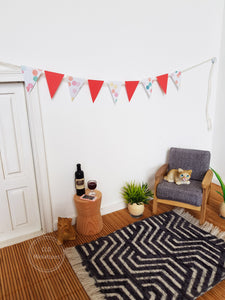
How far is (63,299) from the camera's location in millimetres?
1675

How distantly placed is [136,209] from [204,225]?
30.9 inches

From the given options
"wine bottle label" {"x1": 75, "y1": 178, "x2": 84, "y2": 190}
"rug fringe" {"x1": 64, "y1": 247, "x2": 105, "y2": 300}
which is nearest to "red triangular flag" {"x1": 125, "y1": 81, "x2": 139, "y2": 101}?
"wine bottle label" {"x1": 75, "y1": 178, "x2": 84, "y2": 190}

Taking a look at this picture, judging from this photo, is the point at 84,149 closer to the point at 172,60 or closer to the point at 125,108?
the point at 125,108

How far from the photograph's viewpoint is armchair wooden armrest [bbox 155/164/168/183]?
8.66 ft

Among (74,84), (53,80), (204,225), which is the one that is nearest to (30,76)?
(53,80)

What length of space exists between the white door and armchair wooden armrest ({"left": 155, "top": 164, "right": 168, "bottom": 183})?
4.58 feet

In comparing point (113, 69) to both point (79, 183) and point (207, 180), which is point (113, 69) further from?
point (207, 180)

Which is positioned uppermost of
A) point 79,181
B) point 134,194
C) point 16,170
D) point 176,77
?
point 176,77

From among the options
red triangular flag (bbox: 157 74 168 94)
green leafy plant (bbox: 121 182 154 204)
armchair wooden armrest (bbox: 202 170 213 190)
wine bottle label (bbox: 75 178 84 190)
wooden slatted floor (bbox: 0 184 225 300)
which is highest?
red triangular flag (bbox: 157 74 168 94)

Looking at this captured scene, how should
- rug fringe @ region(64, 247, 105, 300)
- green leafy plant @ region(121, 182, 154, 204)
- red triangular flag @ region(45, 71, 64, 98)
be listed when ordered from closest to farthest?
rug fringe @ region(64, 247, 105, 300) → red triangular flag @ region(45, 71, 64, 98) → green leafy plant @ region(121, 182, 154, 204)

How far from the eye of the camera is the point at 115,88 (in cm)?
239

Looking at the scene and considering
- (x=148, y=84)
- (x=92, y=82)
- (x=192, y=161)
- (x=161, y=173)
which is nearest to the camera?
(x=92, y=82)

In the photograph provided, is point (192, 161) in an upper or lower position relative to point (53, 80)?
lower

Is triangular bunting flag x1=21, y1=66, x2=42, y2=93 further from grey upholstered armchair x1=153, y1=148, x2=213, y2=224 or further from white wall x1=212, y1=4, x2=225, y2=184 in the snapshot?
white wall x1=212, y1=4, x2=225, y2=184
